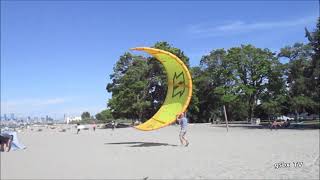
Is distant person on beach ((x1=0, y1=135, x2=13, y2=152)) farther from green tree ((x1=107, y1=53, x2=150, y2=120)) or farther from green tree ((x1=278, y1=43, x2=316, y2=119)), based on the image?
green tree ((x1=107, y1=53, x2=150, y2=120))

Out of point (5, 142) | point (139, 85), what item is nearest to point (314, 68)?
point (139, 85)

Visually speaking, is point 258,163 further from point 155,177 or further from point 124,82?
point 124,82

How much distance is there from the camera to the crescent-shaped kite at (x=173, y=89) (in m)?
23.1

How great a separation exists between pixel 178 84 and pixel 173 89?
0.59 m

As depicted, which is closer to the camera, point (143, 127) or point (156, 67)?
point (143, 127)

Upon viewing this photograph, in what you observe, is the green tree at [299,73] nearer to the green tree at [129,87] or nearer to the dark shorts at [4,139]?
the green tree at [129,87]

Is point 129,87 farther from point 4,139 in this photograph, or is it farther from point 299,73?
point 4,139

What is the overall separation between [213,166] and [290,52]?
5063cm

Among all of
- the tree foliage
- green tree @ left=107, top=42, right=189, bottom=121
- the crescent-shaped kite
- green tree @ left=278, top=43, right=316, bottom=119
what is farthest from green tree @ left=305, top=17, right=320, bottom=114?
green tree @ left=107, top=42, right=189, bottom=121

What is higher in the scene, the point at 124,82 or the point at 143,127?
the point at 124,82

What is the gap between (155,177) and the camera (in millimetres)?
10984

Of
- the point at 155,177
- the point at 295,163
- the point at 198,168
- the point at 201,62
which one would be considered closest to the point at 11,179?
the point at 155,177

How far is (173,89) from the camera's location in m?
24.4

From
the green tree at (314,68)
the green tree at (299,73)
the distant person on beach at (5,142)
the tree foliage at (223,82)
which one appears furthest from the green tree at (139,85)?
the distant person on beach at (5,142)
